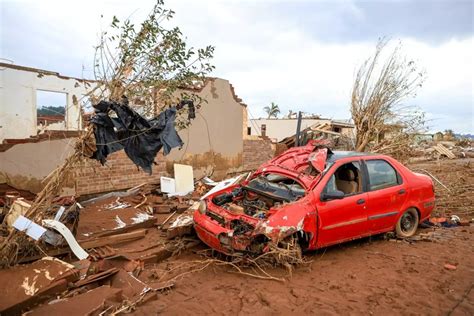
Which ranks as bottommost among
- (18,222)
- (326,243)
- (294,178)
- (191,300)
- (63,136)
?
(191,300)

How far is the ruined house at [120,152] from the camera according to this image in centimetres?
841

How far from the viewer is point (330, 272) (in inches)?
193

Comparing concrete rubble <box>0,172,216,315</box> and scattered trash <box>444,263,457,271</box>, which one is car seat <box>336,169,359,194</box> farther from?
concrete rubble <box>0,172,216,315</box>

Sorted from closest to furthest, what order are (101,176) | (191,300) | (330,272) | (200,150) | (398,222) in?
(191,300)
(330,272)
(398,222)
(101,176)
(200,150)

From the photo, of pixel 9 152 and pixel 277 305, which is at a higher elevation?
pixel 9 152

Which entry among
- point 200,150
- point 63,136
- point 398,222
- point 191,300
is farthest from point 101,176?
point 398,222

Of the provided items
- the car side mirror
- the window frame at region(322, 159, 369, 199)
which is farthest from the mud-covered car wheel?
the window frame at region(322, 159, 369, 199)

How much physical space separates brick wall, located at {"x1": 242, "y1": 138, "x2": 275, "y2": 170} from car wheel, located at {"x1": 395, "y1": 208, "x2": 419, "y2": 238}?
8.08 metres

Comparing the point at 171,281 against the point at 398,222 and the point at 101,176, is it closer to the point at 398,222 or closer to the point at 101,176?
the point at 398,222

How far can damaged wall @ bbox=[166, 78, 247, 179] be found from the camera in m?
11.5

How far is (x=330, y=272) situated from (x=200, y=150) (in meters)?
7.67

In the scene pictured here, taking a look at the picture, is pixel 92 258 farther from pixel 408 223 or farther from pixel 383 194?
pixel 408 223

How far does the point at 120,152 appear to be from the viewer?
939 cm

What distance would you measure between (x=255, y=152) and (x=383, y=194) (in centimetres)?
897
